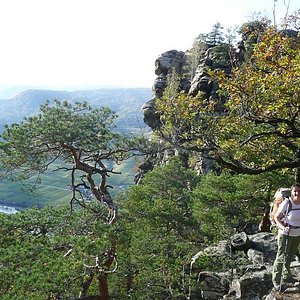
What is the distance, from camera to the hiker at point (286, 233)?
7.16 m

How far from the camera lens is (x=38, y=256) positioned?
11219 mm

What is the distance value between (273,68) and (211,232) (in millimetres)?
10337

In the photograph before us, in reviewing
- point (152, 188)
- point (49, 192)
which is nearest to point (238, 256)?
point (152, 188)

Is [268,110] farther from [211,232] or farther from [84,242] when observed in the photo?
[211,232]

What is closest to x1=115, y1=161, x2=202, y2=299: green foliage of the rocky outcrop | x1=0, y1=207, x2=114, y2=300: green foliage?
the rocky outcrop

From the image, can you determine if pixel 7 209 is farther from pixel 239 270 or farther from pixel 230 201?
pixel 239 270

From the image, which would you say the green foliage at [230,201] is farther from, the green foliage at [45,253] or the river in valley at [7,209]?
the river in valley at [7,209]

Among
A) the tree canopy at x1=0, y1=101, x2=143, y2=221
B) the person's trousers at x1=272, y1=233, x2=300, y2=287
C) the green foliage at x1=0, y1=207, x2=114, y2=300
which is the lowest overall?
the green foliage at x1=0, y1=207, x2=114, y2=300

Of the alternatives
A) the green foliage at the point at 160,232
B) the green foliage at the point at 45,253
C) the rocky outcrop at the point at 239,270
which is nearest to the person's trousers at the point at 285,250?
the rocky outcrop at the point at 239,270

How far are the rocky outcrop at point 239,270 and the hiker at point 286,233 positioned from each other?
2286mm

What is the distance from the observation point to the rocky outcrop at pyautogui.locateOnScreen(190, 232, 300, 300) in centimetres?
1046

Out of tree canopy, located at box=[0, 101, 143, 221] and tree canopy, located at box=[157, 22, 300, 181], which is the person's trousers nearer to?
tree canopy, located at box=[157, 22, 300, 181]

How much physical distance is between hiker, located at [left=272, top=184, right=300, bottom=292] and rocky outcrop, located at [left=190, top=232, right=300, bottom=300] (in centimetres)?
229

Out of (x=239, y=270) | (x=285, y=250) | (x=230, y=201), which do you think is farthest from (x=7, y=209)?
(x=285, y=250)
